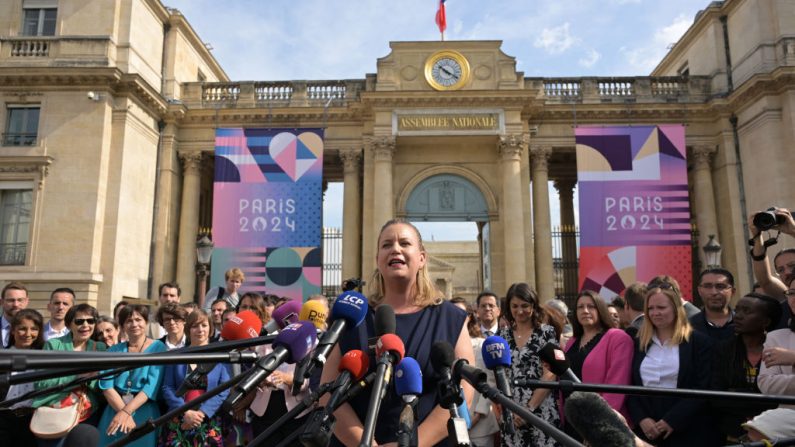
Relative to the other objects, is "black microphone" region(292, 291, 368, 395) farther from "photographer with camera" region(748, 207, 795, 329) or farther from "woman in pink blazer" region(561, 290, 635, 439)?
"photographer with camera" region(748, 207, 795, 329)

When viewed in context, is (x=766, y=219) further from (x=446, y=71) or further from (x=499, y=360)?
(x=446, y=71)

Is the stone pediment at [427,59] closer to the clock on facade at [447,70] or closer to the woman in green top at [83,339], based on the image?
the clock on facade at [447,70]

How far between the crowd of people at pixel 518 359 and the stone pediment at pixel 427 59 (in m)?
15.5

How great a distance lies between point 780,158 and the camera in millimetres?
19297

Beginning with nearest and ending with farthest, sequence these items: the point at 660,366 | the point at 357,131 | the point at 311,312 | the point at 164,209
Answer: the point at 311,312 → the point at 660,366 → the point at 164,209 → the point at 357,131

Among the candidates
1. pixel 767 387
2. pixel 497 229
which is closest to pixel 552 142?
pixel 497 229

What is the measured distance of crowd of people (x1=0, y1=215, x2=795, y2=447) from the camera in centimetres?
279

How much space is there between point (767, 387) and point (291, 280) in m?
16.4

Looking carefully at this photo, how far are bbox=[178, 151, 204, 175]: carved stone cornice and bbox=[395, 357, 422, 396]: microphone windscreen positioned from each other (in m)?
21.4

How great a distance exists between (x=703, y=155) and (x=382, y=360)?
23.0 m

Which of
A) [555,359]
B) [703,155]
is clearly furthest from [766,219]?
[703,155]

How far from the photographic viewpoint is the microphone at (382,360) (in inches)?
59.7

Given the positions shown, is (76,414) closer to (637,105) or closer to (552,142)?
(552,142)

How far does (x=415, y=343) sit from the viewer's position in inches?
106
